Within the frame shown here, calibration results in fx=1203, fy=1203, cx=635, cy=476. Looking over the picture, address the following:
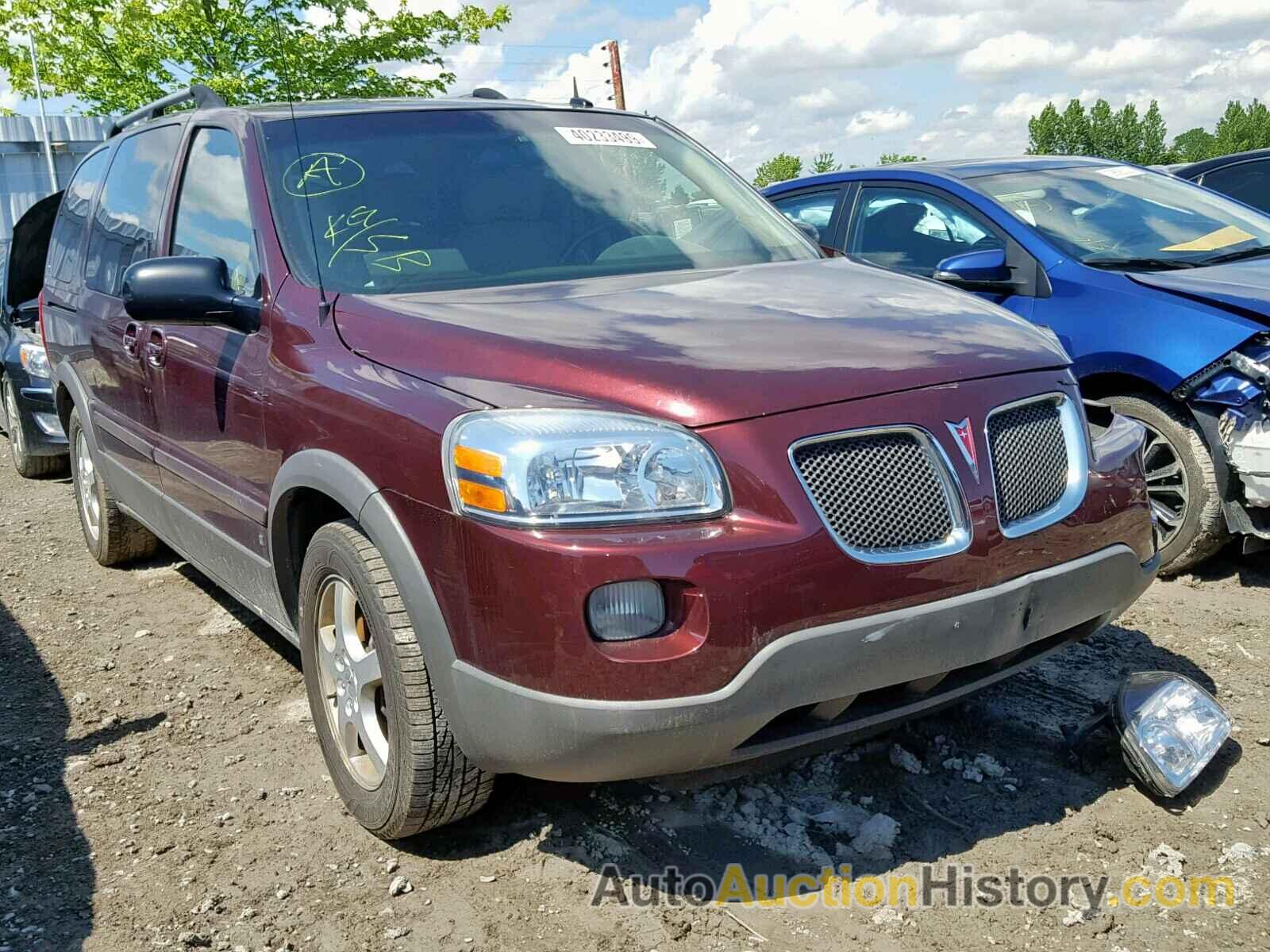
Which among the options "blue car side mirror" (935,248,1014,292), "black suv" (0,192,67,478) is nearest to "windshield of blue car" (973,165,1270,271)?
"blue car side mirror" (935,248,1014,292)

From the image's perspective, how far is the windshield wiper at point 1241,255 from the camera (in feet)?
16.7

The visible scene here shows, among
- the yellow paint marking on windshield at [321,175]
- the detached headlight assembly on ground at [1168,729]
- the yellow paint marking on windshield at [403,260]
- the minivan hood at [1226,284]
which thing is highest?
the yellow paint marking on windshield at [321,175]

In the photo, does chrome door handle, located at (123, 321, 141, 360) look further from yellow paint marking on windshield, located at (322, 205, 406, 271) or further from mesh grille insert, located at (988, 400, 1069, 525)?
mesh grille insert, located at (988, 400, 1069, 525)

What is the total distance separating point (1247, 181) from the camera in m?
7.98

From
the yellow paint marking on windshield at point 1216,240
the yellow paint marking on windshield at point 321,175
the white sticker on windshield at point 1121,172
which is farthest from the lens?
the white sticker on windshield at point 1121,172

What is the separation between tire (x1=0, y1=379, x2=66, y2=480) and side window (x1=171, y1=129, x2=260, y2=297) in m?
4.99

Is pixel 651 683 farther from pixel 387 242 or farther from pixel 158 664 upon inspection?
pixel 158 664

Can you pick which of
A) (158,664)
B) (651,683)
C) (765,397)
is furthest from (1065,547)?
(158,664)

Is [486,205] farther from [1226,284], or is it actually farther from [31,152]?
[31,152]

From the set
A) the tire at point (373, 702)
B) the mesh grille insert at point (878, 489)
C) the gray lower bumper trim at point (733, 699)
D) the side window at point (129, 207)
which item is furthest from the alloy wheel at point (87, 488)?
the mesh grille insert at point (878, 489)

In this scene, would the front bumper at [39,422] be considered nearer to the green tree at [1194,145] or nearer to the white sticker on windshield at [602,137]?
the white sticker on windshield at [602,137]

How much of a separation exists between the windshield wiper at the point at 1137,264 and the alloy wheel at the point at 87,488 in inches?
178

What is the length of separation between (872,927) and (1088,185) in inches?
163

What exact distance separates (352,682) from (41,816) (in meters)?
1.07
